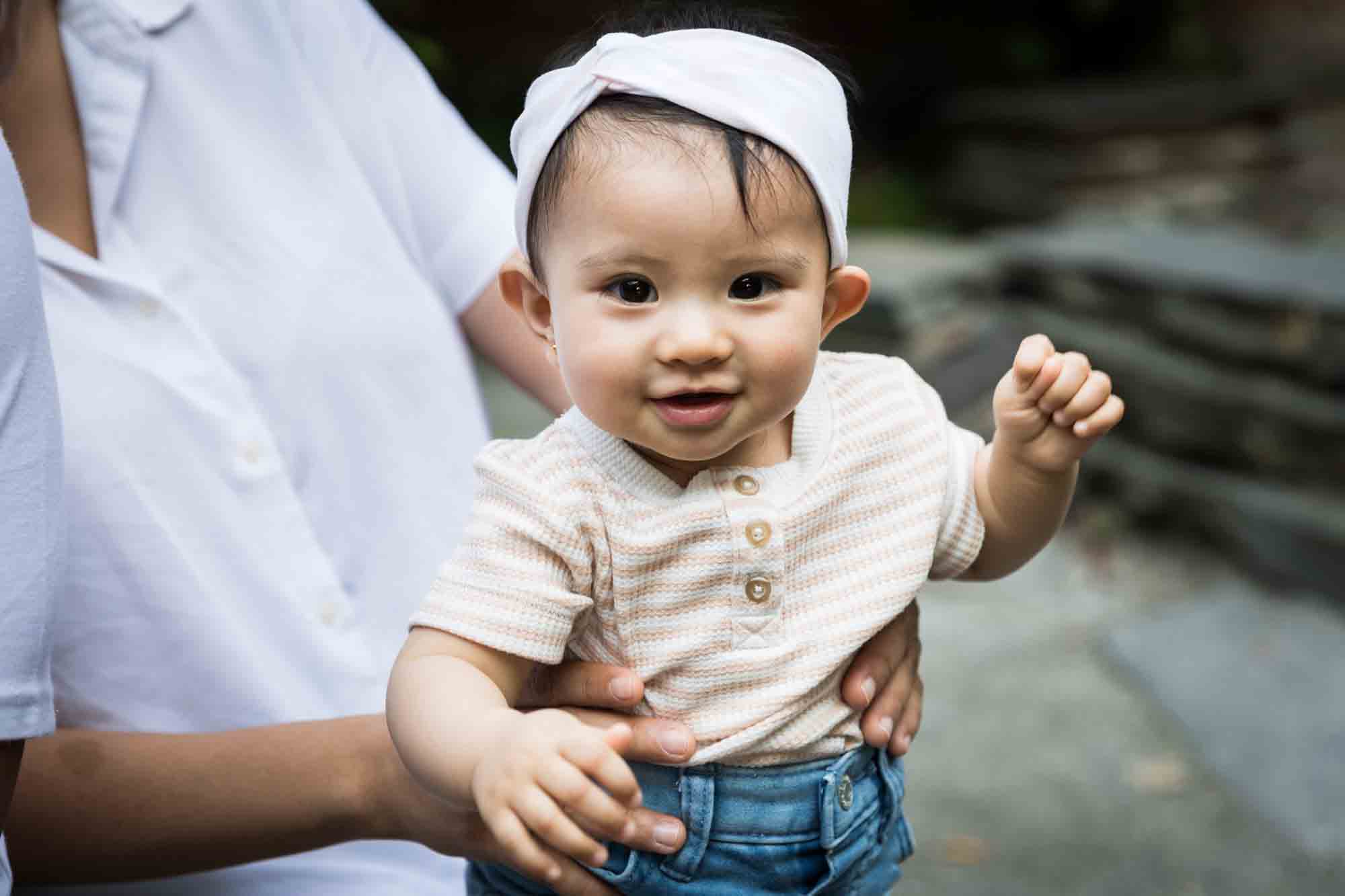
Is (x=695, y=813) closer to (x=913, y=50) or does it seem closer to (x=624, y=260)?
(x=624, y=260)

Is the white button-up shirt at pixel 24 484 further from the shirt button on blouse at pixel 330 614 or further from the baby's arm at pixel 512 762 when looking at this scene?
the shirt button on blouse at pixel 330 614

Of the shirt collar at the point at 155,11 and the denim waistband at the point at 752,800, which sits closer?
the denim waistband at the point at 752,800

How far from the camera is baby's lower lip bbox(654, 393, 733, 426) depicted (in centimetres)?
119

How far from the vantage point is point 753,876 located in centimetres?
131

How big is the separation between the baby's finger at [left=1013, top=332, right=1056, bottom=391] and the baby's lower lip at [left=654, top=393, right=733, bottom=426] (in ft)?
0.87

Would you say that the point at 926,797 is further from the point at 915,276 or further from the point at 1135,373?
the point at 915,276

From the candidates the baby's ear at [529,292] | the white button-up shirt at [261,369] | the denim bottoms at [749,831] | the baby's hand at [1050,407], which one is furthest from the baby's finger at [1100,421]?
the white button-up shirt at [261,369]

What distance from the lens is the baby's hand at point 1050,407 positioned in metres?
1.28

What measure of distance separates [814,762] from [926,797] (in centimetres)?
225

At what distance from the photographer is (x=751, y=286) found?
120cm

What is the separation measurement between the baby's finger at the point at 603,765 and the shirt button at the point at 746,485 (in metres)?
0.33

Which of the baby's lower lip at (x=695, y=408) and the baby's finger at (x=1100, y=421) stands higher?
the baby's lower lip at (x=695, y=408)

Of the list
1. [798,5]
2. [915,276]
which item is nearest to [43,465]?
[915,276]

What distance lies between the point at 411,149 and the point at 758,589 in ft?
2.51
